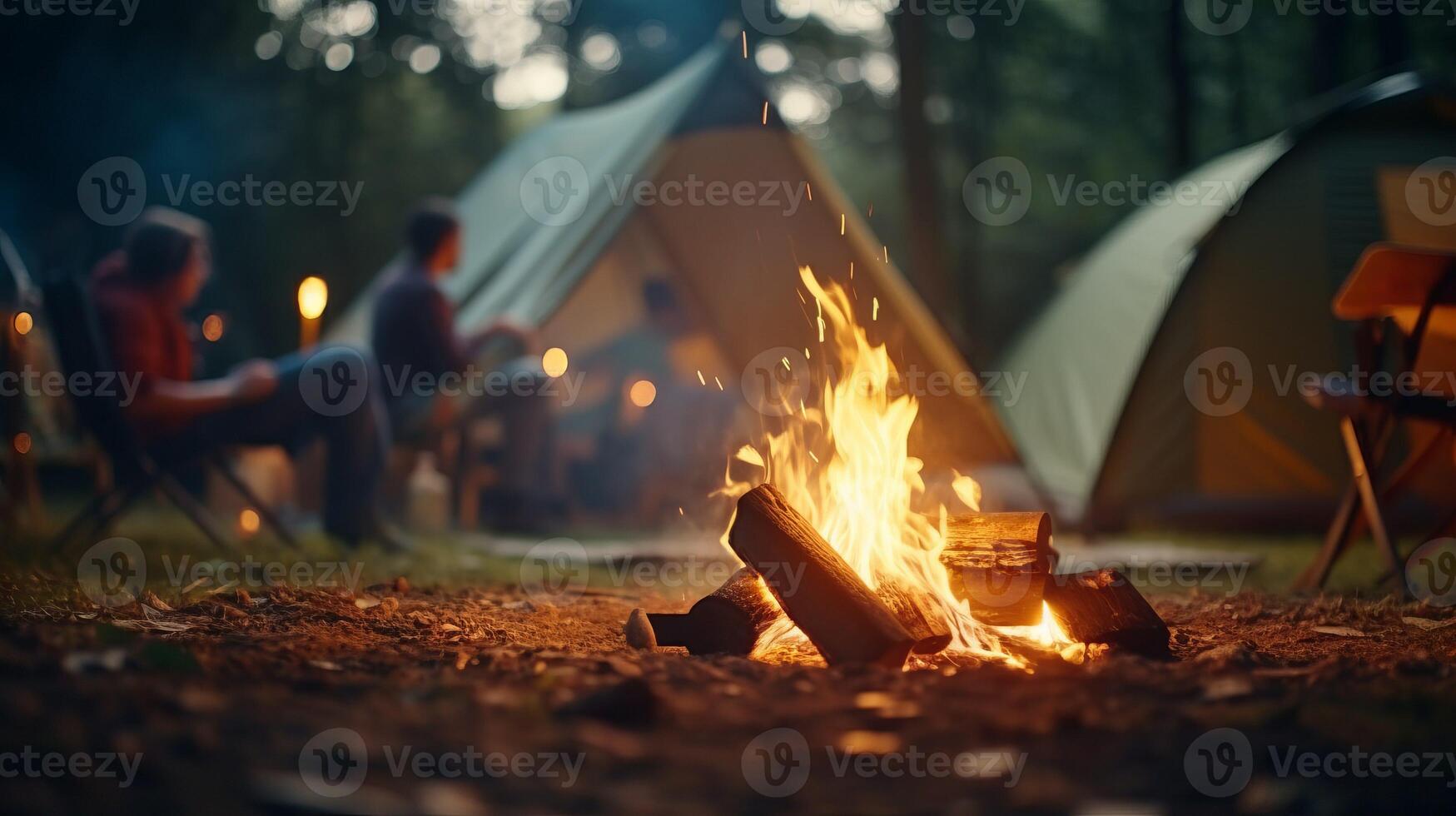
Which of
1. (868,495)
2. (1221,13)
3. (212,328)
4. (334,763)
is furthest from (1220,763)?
(1221,13)

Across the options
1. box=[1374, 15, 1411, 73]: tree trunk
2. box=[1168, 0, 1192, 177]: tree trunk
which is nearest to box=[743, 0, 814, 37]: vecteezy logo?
box=[1168, 0, 1192, 177]: tree trunk

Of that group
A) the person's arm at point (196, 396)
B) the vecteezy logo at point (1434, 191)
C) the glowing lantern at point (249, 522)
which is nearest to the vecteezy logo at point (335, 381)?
the person's arm at point (196, 396)

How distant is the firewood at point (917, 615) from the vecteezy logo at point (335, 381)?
274cm

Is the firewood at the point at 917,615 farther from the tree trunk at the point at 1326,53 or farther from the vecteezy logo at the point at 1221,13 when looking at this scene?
the vecteezy logo at the point at 1221,13

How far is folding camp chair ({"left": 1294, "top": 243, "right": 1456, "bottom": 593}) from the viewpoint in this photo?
403cm

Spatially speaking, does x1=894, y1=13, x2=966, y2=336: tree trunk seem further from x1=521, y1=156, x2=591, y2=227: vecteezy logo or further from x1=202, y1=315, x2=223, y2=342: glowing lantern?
x1=202, y1=315, x2=223, y2=342: glowing lantern

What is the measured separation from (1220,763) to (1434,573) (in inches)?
133

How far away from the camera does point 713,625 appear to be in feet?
10.5

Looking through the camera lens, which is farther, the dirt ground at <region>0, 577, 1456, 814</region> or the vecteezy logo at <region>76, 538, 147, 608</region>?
the vecteezy logo at <region>76, 538, 147, 608</region>

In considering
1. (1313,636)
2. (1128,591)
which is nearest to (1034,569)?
(1128,591)

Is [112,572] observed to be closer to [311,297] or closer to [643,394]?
[311,297]

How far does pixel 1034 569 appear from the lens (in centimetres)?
330

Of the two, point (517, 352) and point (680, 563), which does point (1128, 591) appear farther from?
point (517, 352)

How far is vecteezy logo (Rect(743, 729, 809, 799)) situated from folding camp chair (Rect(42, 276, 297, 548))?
328 cm
